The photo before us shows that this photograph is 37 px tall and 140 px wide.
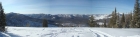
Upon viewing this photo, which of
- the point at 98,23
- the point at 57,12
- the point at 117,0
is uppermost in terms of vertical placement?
the point at 117,0

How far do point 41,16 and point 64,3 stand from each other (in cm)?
134

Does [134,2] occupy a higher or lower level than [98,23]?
higher

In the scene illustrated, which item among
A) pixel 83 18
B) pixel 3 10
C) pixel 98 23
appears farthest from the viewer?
pixel 98 23

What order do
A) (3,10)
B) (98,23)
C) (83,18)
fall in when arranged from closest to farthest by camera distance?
1. (3,10)
2. (83,18)
3. (98,23)

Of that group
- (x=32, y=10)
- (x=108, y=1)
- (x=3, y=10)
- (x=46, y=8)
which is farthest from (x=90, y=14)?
(x=3, y=10)

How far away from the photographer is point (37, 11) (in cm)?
813

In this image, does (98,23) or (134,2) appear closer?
(134,2)

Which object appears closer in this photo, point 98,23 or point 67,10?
point 67,10

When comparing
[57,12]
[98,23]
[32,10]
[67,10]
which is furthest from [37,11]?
[98,23]

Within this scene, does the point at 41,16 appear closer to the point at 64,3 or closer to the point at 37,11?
the point at 37,11

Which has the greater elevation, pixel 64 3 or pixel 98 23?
pixel 64 3

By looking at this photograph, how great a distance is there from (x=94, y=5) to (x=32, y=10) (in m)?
3.10

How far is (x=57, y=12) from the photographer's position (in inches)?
324

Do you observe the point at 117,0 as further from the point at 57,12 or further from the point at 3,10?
the point at 3,10
